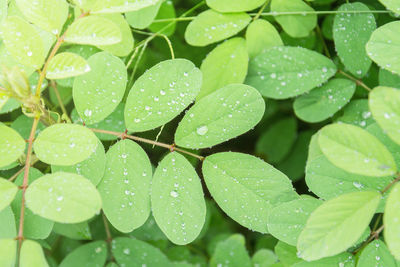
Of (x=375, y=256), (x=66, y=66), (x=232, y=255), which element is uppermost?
(x=66, y=66)

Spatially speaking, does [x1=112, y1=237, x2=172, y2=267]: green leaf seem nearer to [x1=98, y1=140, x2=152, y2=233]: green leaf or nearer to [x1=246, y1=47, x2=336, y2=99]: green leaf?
[x1=98, y1=140, x2=152, y2=233]: green leaf

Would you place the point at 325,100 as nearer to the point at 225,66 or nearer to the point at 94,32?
the point at 225,66

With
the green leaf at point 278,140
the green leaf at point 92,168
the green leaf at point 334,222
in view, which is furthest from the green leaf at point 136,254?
the green leaf at point 278,140

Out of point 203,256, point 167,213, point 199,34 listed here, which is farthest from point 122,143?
point 203,256

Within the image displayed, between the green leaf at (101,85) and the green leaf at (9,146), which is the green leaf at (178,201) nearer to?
the green leaf at (101,85)

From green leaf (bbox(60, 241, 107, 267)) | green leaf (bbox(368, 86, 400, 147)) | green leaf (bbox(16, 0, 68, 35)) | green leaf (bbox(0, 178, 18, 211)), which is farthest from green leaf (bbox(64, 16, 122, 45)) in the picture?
green leaf (bbox(60, 241, 107, 267))

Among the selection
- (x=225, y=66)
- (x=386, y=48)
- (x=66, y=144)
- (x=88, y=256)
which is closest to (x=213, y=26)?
(x=225, y=66)

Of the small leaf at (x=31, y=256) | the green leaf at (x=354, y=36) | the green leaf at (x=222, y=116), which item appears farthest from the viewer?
the green leaf at (x=354, y=36)
